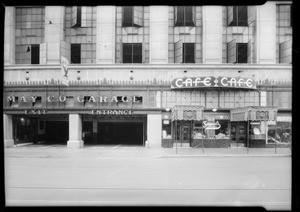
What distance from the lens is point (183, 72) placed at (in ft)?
75.8

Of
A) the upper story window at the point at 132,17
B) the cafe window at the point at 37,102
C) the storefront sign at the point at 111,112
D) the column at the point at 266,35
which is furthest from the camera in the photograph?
the cafe window at the point at 37,102

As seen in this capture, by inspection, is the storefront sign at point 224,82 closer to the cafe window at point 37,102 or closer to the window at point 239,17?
the window at point 239,17

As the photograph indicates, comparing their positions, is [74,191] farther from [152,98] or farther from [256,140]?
[256,140]

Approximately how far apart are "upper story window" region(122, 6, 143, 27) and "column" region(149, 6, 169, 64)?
1131 millimetres

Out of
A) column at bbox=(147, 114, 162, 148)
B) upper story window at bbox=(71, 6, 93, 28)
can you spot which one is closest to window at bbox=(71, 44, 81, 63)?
upper story window at bbox=(71, 6, 93, 28)

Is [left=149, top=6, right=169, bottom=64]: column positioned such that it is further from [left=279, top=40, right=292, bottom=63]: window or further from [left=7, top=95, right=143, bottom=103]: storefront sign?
[left=279, top=40, right=292, bottom=63]: window

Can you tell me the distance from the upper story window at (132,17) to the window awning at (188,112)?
8562 millimetres

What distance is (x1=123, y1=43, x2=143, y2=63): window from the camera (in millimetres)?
23781

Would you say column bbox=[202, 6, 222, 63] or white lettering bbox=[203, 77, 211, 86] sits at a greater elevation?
column bbox=[202, 6, 222, 63]

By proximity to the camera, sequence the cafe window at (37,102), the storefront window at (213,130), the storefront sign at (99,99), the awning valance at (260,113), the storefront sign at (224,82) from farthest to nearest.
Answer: the cafe window at (37,102) → the storefront sign at (99,99) → the storefront window at (213,130) → the storefront sign at (224,82) → the awning valance at (260,113)

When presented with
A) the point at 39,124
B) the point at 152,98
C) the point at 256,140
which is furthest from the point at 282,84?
the point at 39,124

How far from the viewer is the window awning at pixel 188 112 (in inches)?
833

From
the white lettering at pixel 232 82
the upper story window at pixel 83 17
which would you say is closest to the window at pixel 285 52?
the white lettering at pixel 232 82
